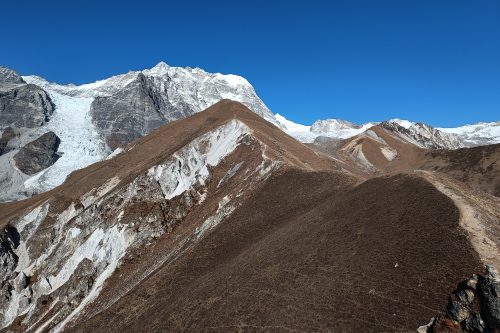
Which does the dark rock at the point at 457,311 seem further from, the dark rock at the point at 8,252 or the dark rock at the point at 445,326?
the dark rock at the point at 8,252

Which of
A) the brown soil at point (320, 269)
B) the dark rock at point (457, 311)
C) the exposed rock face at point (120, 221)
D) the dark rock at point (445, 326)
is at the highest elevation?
the exposed rock face at point (120, 221)

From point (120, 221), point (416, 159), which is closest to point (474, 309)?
point (120, 221)

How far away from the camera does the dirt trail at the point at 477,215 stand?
2427 cm

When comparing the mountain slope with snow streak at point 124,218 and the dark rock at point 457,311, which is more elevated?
the mountain slope with snow streak at point 124,218

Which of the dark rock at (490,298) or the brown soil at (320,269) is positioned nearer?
the dark rock at (490,298)

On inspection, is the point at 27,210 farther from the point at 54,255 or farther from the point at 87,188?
the point at 54,255

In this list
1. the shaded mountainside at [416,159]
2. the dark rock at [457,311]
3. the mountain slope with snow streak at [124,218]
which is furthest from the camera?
the shaded mountainside at [416,159]

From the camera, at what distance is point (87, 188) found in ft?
264

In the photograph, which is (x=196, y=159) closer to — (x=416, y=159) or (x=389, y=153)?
(x=416, y=159)

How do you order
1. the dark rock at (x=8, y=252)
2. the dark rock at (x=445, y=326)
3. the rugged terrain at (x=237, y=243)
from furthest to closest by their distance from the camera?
the dark rock at (x=8, y=252) < the rugged terrain at (x=237, y=243) < the dark rock at (x=445, y=326)

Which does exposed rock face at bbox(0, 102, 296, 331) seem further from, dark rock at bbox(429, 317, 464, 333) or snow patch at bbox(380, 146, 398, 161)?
snow patch at bbox(380, 146, 398, 161)

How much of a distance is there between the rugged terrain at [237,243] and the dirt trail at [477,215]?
12 centimetres

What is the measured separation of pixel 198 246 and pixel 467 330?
31549mm

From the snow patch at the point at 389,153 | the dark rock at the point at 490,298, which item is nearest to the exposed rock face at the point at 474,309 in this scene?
the dark rock at the point at 490,298
